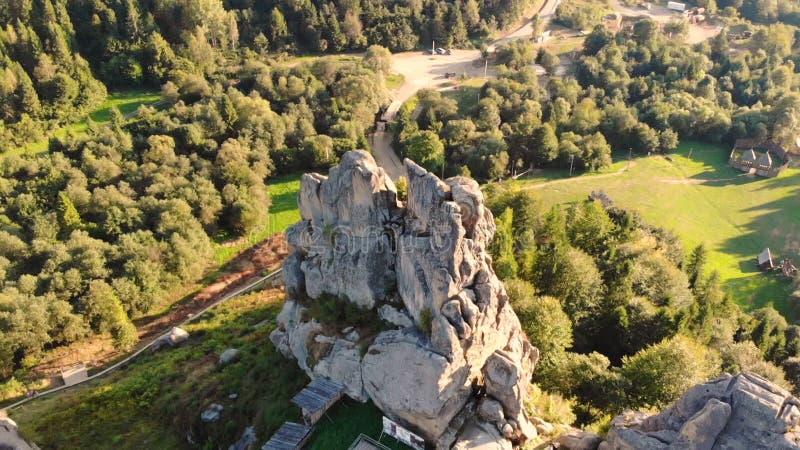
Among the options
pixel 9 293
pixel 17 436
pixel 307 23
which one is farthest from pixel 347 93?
pixel 17 436

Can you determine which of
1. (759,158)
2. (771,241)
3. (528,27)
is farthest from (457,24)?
(771,241)

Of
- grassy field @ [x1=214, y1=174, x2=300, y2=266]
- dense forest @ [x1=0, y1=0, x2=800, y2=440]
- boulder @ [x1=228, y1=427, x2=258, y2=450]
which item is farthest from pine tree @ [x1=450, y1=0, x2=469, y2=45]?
boulder @ [x1=228, y1=427, x2=258, y2=450]

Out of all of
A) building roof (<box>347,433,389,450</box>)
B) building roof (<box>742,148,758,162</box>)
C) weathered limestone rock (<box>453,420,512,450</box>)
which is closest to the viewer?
weathered limestone rock (<box>453,420,512,450</box>)

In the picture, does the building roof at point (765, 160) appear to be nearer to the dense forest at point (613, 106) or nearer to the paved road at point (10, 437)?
the dense forest at point (613, 106)

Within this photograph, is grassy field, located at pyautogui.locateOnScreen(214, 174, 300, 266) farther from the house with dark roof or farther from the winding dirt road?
the house with dark roof

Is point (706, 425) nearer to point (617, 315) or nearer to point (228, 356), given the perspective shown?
point (617, 315)

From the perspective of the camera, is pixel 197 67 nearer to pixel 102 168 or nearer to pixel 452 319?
pixel 102 168
